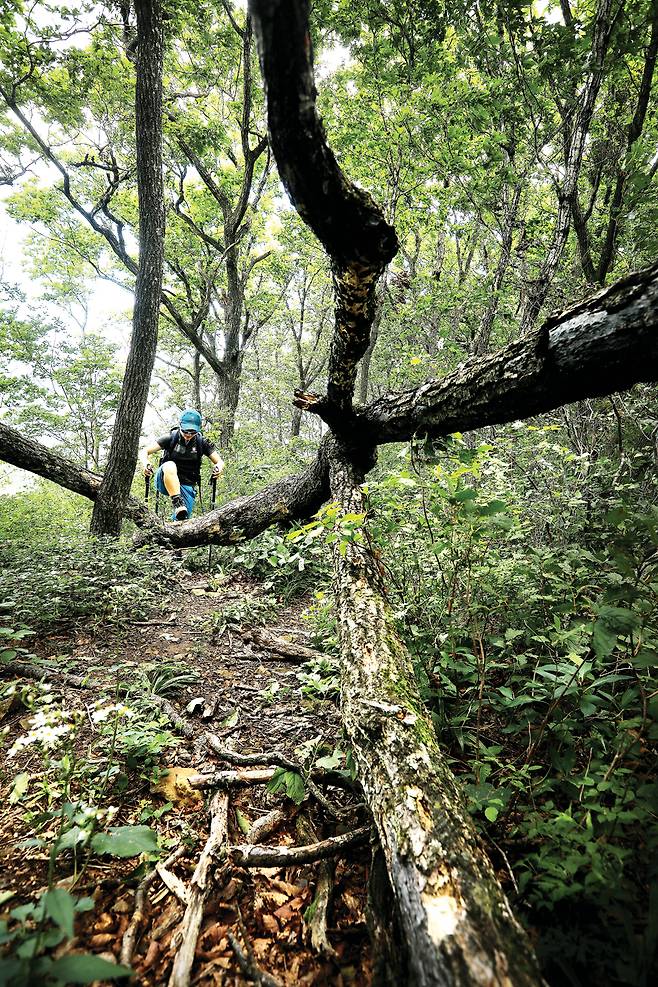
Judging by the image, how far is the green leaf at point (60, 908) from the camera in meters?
1.14

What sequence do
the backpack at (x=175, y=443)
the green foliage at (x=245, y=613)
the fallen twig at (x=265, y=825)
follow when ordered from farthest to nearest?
the backpack at (x=175, y=443), the green foliage at (x=245, y=613), the fallen twig at (x=265, y=825)

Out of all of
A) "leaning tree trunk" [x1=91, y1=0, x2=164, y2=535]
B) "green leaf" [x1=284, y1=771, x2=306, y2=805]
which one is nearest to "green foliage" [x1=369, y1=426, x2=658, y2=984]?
"green leaf" [x1=284, y1=771, x2=306, y2=805]

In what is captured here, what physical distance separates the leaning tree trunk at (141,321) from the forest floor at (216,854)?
3362 mm

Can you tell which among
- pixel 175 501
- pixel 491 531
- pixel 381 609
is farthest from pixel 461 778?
pixel 175 501

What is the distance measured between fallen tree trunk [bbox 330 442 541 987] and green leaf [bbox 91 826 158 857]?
900 mm

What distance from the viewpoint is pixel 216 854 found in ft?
6.48

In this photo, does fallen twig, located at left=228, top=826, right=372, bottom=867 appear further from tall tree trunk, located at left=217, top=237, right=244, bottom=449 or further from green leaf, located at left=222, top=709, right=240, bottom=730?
tall tree trunk, located at left=217, top=237, right=244, bottom=449

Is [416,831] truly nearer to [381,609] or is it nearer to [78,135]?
[381,609]

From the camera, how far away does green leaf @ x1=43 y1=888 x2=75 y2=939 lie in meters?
1.14

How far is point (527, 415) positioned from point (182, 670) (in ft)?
11.8

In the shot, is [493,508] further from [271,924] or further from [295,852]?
[271,924]

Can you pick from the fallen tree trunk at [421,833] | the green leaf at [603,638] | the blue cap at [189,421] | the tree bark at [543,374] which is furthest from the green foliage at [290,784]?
the blue cap at [189,421]

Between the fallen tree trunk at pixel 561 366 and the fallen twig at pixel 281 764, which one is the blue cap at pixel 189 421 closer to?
the fallen tree trunk at pixel 561 366

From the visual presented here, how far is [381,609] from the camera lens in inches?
113
